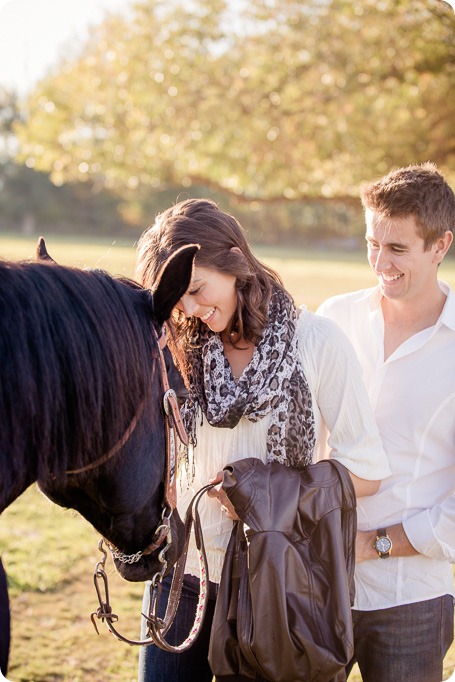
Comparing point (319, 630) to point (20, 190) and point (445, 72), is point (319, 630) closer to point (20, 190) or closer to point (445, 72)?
point (445, 72)

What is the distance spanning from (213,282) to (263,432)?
0.50m

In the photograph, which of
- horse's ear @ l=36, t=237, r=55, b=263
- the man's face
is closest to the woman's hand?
horse's ear @ l=36, t=237, r=55, b=263

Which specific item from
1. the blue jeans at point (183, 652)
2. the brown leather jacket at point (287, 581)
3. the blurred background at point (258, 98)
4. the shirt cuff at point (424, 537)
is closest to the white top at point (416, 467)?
the shirt cuff at point (424, 537)

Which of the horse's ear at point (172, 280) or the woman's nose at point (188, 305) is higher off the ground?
the horse's ear at point (172, 280)

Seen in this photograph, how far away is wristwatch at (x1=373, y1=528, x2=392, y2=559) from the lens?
8.05 feet

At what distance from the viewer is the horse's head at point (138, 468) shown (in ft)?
5.73

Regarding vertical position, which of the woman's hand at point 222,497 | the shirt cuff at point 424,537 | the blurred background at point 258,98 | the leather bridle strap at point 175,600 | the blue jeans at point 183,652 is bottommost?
the blue jeans at point 183,652

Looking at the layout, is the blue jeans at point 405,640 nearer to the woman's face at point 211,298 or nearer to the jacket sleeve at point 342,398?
the jacket sleeve at point 342,398

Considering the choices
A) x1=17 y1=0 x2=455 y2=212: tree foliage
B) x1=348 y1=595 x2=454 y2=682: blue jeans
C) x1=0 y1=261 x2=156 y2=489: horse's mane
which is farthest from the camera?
x1=17 y1=0 x2=455 y2=212: tree foliage

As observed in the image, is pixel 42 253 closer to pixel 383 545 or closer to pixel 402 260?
pixel 402 260

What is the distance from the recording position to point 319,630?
2.14m

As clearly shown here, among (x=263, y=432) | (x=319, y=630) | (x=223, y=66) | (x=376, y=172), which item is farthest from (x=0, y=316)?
(x=223, y=66)

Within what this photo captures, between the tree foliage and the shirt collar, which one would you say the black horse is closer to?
the shirt collar

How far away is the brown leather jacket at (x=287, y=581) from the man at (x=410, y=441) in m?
0.29
